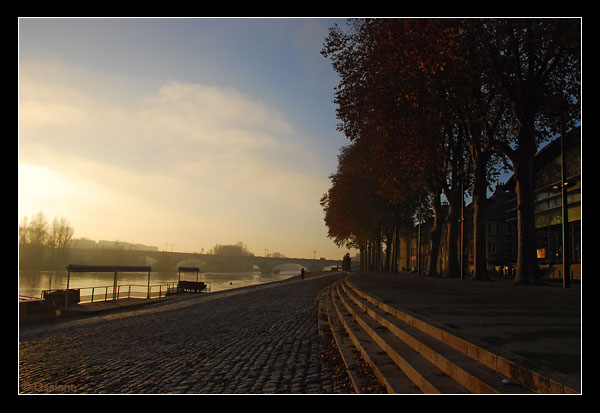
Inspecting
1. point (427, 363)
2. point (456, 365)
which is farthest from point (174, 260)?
point (456, 365)

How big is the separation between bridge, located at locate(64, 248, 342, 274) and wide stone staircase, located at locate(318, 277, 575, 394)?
98.8 meters

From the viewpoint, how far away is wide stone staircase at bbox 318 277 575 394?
3796mm

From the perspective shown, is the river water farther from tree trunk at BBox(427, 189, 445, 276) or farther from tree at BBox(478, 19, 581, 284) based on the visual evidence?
tree at BBox(478, 19, 581, 284)

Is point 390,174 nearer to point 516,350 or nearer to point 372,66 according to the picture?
point 372,66

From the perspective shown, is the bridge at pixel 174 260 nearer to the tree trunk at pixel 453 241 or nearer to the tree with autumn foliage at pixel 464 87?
the tree trunk at pixel 453 241

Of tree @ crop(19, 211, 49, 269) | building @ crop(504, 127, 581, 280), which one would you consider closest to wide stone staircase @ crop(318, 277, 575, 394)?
building @ crop(504, 127, 581, 280)

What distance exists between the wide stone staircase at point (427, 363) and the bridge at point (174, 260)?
98843 mm

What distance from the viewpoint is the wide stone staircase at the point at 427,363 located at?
12.5 ft

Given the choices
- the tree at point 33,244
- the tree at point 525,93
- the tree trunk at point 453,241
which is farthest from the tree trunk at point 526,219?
the tree at point 33,244

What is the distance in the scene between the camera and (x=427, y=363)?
5062 millimetres
